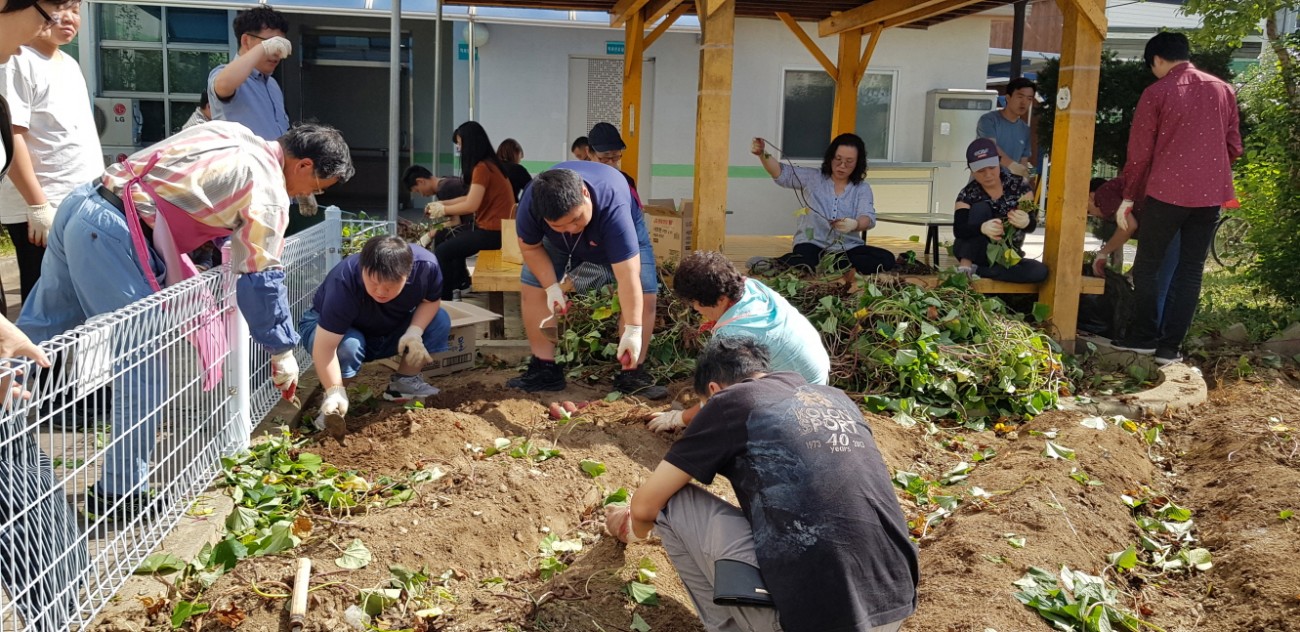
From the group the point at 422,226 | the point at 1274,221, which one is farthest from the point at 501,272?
the point at 1274,221

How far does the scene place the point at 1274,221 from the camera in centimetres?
777

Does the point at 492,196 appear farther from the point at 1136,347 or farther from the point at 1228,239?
the point at 1228,239

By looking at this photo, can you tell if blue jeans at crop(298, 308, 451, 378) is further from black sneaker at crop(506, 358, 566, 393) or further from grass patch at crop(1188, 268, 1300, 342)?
grass patch at crop(1188, 268, 1300, 342)

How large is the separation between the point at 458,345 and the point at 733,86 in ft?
26.4

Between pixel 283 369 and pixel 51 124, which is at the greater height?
pixel 51 124

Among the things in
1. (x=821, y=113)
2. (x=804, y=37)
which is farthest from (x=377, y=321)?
(x=821, y=113)

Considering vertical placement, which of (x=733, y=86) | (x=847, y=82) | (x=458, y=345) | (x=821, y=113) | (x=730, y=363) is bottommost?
(x=458, y=345)

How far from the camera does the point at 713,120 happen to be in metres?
6.30

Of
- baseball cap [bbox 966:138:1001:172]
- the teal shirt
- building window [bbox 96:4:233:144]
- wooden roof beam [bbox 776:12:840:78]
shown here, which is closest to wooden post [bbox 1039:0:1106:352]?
baseball cap [bbox 966:138:1001:172]

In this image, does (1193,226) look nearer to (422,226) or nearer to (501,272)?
(501,272)

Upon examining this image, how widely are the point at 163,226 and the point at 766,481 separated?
225cm

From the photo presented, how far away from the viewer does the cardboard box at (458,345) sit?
5.82 m

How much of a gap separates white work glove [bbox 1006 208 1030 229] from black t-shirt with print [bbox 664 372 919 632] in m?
4.57

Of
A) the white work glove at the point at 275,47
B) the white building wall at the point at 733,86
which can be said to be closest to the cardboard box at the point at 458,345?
the white work glove at the point at 275,47
